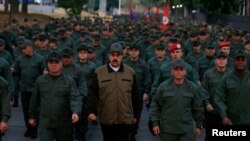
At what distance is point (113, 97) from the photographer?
781cm

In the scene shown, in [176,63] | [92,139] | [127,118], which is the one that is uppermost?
[176,63]

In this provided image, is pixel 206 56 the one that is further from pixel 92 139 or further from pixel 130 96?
pixel 130 96

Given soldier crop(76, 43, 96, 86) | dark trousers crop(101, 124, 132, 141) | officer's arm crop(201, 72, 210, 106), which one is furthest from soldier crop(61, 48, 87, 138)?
officer's arm crop(201, 72, 210, 106)

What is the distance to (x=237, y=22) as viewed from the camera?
42.3 m

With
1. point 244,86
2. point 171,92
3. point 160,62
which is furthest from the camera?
point 160,62

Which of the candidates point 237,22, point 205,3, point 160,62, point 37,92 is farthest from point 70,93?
point 205,3

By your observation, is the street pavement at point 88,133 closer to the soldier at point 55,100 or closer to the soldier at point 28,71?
the soldier at point 28,71

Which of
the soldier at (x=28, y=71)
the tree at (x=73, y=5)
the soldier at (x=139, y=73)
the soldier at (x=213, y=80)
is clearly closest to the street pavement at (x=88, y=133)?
the soldier at (x=28, y=71)

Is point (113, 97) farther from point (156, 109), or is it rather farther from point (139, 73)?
point (139, 73)

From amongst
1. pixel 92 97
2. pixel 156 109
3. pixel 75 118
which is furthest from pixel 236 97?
pixel 75 118

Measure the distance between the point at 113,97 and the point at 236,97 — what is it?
1810mm

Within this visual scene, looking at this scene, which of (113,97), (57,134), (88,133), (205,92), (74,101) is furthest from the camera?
(88,133)

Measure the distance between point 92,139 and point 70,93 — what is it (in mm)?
3382

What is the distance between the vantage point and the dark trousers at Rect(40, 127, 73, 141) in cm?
818
